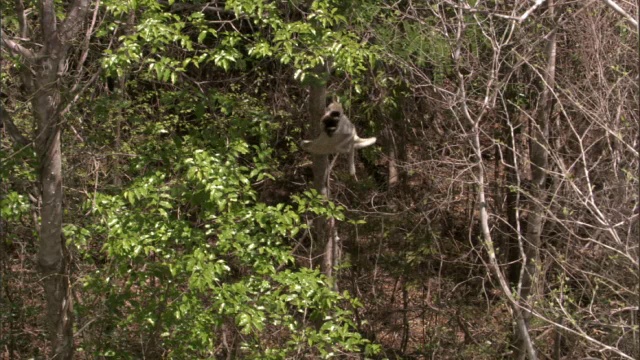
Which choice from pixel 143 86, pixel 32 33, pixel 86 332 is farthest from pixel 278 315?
pixel 143 86

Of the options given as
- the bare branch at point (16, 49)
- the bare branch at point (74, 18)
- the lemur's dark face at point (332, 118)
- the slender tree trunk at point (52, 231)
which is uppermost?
the lemur's dark face at point (332, 118)

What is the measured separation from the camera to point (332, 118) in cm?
580

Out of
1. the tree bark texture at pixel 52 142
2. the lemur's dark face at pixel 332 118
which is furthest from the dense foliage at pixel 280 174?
the lemur's dark face at pixel 332 118

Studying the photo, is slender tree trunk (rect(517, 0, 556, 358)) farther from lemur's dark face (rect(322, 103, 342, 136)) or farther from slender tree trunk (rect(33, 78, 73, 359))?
slender tree trunk (rect(33, 78, 73, 359))

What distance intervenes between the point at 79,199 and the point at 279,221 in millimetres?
2334

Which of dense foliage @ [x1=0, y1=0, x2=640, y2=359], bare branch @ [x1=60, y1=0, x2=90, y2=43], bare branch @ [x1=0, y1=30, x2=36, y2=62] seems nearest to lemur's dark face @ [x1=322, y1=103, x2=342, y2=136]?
dense foliage @ [x1=0, y1=0, x2=640, y2=359]

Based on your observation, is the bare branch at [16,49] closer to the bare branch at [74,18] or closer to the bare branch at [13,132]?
the bare branch at [74,18]

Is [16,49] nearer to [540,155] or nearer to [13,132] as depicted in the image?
[13,132]

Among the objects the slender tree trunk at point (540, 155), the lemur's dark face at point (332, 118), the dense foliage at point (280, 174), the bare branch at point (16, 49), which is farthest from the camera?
the slender tree trunk at point (540, 155)

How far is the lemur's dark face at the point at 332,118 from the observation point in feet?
18.9

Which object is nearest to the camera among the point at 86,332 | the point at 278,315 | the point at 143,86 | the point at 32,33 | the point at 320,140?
the point at 320,140

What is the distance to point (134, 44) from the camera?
6875mm

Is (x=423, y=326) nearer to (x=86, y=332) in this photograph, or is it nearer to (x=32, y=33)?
(x=86, y=332)

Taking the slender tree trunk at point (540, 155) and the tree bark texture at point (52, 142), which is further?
the slender tree trunk at point (540, 155)
